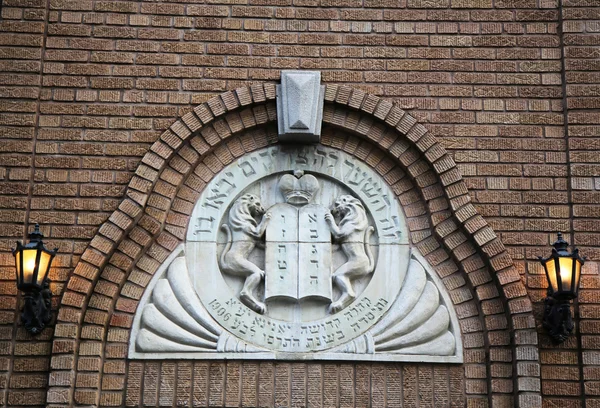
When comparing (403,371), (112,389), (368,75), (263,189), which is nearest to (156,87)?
(263,189)

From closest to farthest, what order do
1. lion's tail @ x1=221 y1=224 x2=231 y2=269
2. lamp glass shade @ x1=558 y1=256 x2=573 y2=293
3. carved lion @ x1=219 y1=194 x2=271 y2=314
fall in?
lamp glass shade @ x1=558 y1=256 x2=573 y2=293, carved lion @ x1=219 y1=194 x2=271 y2=314, lion's tail @ x1=221 y1=224 x2=231 y2=269

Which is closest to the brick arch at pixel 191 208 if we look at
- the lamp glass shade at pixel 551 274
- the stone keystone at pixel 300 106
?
the stone keystone at pixel 300 106

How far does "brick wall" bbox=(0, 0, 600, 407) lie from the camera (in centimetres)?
909

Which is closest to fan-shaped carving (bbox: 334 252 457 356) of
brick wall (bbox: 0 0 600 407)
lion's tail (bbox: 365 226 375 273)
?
lion's tail (bbox: 365 226 375 273)

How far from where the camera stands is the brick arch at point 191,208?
28.3ft

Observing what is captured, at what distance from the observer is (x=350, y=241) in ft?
29.9

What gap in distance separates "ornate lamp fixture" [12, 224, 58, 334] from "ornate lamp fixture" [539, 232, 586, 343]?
402 centimetres

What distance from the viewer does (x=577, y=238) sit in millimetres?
9086

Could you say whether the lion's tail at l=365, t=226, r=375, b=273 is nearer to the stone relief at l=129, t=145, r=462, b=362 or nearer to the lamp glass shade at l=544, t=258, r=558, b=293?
the stone relief at l=129, t=145, r=462, b=362

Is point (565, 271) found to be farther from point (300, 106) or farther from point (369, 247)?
point (300, 106)

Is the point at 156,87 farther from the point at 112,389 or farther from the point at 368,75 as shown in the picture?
the point at 112,389

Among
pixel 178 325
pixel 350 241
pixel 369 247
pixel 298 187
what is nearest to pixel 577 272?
pixel 369 247

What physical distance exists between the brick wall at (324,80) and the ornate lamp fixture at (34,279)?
26 centimetres

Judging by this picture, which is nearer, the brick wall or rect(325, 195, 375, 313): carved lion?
rect(325, 195, 375, 313): carved lion
